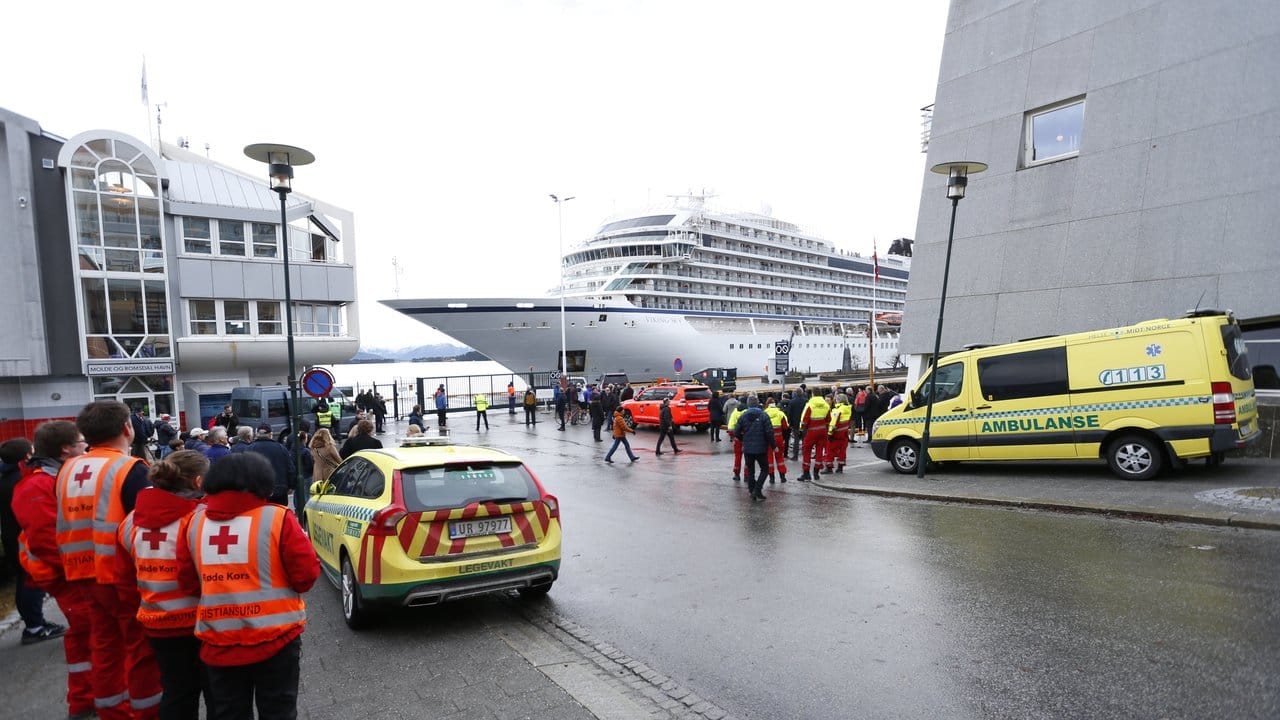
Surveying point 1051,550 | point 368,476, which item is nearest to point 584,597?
point 368,476

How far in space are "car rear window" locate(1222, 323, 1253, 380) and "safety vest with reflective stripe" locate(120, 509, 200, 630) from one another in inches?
442

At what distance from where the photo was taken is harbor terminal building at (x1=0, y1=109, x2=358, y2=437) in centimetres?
1839

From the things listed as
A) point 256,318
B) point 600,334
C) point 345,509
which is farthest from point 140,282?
point 600,334

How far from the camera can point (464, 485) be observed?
5.27m

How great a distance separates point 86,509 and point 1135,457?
37.4 ft

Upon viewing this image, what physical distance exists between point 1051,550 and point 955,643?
2.75 meters

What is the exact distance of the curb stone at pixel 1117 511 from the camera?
6641mm

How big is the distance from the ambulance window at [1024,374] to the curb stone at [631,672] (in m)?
8.14

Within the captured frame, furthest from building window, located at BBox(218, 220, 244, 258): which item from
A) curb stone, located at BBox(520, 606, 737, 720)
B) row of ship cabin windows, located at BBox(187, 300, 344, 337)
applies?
curb stone, located at BBox(520, 606, 737, 720)

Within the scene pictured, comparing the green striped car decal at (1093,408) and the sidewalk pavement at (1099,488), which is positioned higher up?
the green striped car decal at (1093,408)

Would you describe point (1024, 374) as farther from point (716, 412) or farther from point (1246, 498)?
point (716, 412)

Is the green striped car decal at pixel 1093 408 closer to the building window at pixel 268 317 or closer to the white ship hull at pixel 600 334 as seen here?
the building window at pixel 268 317

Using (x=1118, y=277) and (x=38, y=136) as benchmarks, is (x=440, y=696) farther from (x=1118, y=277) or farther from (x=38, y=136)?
(x=38, y=136)

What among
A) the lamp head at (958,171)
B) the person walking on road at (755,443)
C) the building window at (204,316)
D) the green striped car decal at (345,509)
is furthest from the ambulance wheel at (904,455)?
the building window at (204,316)
